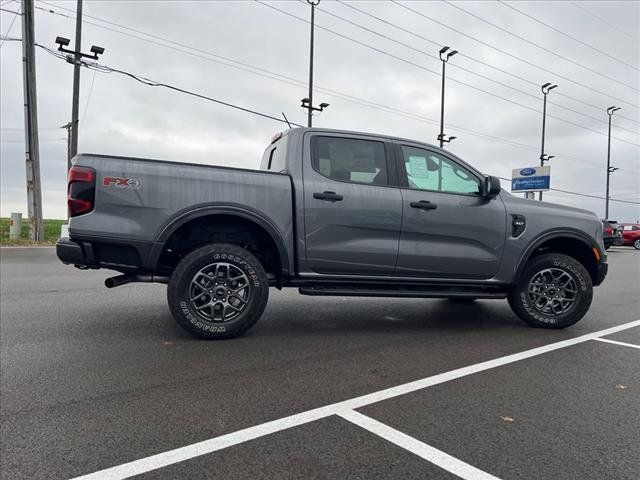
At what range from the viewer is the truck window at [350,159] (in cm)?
466

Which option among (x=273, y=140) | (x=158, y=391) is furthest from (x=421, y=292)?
(x=158, y=391)

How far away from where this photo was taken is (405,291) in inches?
189

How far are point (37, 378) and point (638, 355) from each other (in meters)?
5.00

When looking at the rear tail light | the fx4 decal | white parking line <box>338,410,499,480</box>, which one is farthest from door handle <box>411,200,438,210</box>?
the rear tail light

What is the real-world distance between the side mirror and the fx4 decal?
3.46 meters

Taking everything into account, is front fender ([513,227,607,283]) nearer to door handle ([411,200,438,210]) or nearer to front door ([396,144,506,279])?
front door ([396,144,506,279])

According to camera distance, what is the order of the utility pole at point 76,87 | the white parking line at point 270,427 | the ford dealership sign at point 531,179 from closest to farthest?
the white parking line at point 270,427
the utility pole at point 76,87
the ford dealership sign at point 531,179

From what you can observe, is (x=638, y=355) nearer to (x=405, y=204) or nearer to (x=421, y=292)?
(x=421, y=292)

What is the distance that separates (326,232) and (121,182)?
1.90 metres

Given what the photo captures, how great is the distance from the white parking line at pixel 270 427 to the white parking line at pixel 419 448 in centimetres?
17

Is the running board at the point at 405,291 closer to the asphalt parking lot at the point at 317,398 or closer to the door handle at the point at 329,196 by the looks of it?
the asphalt parking lot at the point at 317,398

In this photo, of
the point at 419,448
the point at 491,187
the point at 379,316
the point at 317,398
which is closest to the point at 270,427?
the point at 317,398

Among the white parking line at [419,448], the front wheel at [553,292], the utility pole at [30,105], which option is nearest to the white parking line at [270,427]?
the white parking line at [419,448]

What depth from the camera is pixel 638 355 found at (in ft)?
13.8
